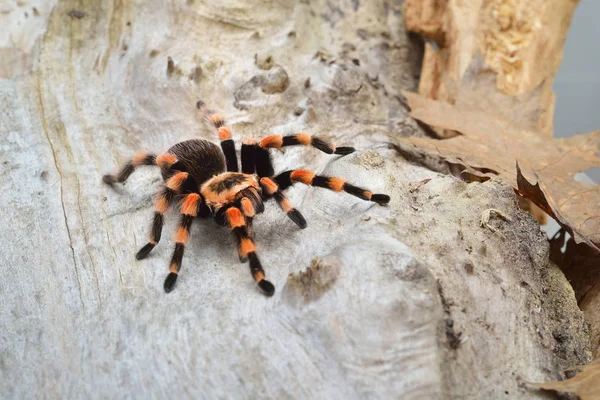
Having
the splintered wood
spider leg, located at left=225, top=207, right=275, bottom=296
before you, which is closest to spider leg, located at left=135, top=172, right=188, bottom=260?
spider leg, located at left=225, top=207, right=275, bottom=296

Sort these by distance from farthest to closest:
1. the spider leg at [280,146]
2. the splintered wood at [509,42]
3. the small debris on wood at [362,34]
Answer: the small debris on wood at [362,34] < the splintered wood at [509,42] < the spider leg at [280,146]

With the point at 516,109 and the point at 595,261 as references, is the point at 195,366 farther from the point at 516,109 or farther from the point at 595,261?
the point at 516,109

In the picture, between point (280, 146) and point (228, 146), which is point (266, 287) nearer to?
point (280, 146)

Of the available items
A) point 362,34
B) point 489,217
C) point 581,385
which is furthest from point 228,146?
point 581,385

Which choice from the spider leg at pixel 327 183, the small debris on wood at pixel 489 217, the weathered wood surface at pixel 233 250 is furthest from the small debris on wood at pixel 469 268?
the spider leg at pixel 327 183

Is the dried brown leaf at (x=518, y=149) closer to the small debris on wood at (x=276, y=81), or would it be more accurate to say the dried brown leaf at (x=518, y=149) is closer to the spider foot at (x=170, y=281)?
the small debris on wood at (x=276, y=81)

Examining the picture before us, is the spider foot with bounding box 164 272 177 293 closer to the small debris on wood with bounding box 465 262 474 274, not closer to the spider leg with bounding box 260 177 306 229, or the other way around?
the spider leg with bounding box 260 177 306 229
